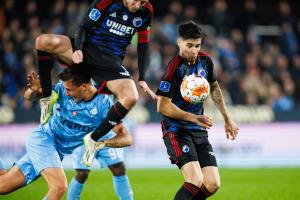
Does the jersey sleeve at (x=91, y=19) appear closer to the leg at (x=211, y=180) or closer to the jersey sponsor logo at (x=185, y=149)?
the jersey sponsor logo at (x=185, y=149)

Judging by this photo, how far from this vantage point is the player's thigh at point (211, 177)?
312 inches

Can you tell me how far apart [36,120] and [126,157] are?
2.81m

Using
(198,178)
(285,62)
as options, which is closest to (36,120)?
(285,62)

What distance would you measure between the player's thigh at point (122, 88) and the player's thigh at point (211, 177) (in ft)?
4.90

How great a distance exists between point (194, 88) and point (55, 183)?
2.10 meters

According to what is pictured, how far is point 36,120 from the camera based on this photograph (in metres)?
17.7

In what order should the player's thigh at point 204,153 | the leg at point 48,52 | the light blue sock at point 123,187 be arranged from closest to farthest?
the leg at point 48,52 < the player's thigh at point 204,153 < the light blue sock at point 123,187

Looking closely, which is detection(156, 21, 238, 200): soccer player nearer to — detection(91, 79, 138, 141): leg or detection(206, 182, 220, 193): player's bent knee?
detection(206, 182, 220, 193): player's bent knee

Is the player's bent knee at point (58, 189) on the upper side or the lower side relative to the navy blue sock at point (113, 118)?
lower

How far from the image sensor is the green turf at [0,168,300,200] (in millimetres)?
11391

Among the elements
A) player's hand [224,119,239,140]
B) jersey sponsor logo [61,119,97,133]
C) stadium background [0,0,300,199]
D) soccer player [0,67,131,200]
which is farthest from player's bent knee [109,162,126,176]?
stadium background [0,0,300,199]

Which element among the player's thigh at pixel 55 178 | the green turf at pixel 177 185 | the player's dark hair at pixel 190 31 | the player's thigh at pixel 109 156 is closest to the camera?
the player's thigh at pixel 55 178

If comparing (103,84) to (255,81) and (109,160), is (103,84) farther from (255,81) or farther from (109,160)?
(255,81)

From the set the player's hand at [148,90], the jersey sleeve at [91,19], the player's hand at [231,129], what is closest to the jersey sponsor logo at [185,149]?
the player's hand at [231,129]
